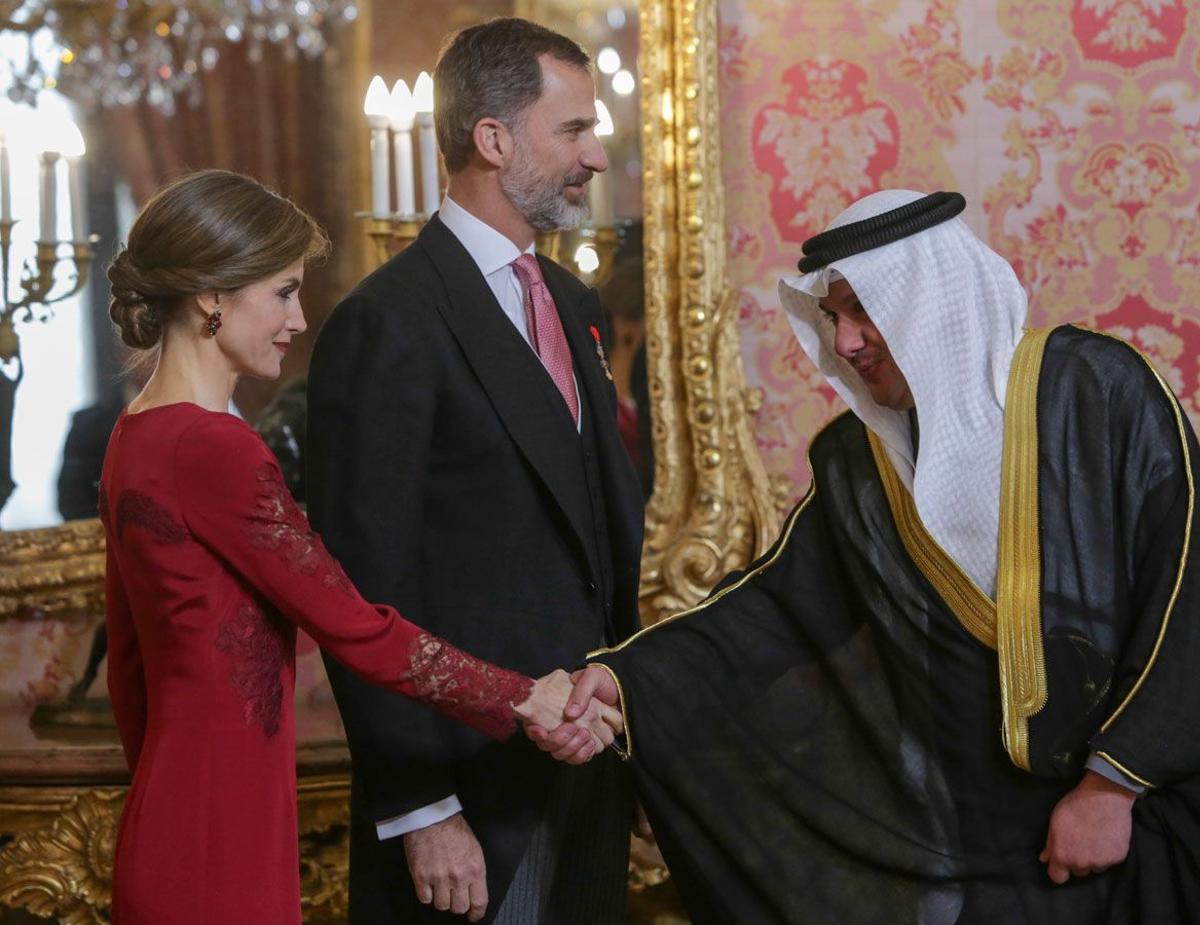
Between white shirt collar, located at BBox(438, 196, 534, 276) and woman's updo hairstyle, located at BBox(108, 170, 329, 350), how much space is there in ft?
1.09

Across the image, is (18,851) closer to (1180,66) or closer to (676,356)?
(676,356)

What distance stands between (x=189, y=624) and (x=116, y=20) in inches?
72.3

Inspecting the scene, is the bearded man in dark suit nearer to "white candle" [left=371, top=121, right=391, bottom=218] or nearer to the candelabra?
"white candle" [left=371, top=121, right=391, bottom=218]

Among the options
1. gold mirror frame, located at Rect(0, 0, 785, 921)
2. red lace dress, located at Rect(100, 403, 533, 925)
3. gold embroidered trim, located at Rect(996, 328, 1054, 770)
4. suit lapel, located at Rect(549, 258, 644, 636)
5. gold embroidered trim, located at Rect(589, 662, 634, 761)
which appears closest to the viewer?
red lace dress, located at Rect(100, 403, 533, 925)

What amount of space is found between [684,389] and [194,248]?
1481mm

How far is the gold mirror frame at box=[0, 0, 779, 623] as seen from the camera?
3.13m

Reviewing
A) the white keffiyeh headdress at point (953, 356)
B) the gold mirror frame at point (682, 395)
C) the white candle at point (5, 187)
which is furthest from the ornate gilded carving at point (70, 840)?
the white keffiyeh headdress at point (953, 356)

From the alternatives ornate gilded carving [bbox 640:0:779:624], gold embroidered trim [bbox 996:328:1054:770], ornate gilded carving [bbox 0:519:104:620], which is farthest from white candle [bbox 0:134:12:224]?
gold embroidered trim [bbox 996:328:1054:770]

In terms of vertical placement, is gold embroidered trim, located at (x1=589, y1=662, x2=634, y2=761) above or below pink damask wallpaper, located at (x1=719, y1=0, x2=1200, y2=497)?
below

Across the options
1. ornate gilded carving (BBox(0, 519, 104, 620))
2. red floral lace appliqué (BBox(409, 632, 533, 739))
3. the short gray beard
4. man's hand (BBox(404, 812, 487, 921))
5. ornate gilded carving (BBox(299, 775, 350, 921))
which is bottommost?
ornate gilded carving (BBox(299, 775, 350, 921))

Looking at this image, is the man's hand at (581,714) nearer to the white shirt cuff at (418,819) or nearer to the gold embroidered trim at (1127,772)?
the white shirt cuff at (418,819)

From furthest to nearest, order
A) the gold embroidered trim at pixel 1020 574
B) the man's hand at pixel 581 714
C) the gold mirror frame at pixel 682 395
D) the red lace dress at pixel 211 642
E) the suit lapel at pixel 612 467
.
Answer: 1. the gold mirror frame at pixel 682 395
2. the suit lapel at pixel 612 467
3. the man's hand at pixel 581 714
4. the gold embroidered trim at pixel 1020 574
5. the red lace dress at pixel 211 642

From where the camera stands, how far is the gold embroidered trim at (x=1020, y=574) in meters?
1.91

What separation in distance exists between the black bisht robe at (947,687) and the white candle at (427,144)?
1251 millimetres
